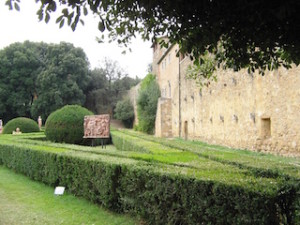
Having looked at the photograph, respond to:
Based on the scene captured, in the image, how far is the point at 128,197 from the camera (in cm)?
471

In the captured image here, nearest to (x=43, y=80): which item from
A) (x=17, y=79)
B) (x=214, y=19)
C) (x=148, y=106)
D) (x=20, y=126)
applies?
(x=17, y=79)

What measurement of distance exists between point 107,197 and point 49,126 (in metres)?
11.8

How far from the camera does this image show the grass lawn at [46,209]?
188 inches

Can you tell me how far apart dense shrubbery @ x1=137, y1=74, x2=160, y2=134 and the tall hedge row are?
19.5 metres

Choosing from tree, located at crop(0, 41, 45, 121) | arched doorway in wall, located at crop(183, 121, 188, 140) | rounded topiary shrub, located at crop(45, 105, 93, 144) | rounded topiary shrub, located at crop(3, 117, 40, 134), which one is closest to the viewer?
rounded topiary shrub, located at crop(45, 105, 93, 144)

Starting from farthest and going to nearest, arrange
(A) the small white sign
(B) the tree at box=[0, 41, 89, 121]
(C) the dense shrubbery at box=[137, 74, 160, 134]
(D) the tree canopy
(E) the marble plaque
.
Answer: (B) the tree at box=[0, 41, 89, 121] → (C) the dense shrubbery at box=[137, 74, 160, 134] → (E) the marble plaque → (A) the small white sign → (D) the tree canopy

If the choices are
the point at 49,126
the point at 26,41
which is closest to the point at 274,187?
the point at 49,126

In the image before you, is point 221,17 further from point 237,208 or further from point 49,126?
point 49,126

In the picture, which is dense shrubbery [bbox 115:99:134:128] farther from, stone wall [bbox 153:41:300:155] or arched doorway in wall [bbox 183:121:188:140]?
stone wall [bbox 153:41:300:155]

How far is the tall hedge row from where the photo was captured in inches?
112

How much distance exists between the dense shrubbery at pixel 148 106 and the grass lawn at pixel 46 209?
1926cm

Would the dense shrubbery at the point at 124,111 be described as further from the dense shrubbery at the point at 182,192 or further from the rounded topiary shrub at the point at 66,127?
the dense shrubbery at the point at 182,192

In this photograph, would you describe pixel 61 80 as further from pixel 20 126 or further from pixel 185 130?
pixel 185 130

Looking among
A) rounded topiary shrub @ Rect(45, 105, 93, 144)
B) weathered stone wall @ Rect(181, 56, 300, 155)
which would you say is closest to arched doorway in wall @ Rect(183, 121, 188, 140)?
weathered stone wall @ Rect(181, 56, 300, 155)
